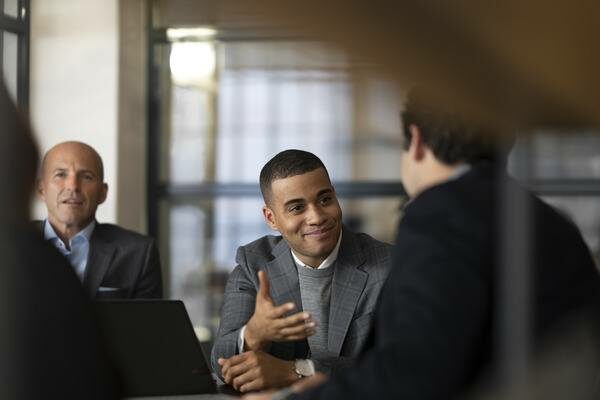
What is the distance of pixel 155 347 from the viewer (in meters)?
1.99

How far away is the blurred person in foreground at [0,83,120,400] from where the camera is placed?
749mm

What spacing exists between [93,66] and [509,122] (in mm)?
4555

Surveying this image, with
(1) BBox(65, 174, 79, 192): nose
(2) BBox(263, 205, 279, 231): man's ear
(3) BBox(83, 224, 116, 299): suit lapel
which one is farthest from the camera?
(1) BBox(65, 174, 79, 192): nose

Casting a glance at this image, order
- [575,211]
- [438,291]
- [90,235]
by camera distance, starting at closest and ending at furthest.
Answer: [438,291], [575,211], [90,235]

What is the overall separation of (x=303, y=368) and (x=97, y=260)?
1200mm

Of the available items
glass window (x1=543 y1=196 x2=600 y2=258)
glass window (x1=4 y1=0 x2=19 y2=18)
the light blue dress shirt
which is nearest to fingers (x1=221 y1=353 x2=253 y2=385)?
glass window (x1=543 y1=196 x2=600 y2=258)

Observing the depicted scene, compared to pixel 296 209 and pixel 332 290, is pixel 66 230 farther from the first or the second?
pixel 332 290

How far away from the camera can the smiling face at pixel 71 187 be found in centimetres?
329

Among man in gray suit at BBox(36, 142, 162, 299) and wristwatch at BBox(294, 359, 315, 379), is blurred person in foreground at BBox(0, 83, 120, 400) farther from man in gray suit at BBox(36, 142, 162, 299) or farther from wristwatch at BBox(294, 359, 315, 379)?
man in gray suit at BBox(36, 142, 162, 299)

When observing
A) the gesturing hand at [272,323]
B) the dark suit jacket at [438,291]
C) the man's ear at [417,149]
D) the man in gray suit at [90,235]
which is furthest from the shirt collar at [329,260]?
the dark suit jacket at [438,291]

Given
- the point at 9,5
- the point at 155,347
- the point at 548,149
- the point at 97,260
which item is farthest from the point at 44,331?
the point at 97,260

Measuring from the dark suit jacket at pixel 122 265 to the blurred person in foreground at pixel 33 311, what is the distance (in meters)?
2.21

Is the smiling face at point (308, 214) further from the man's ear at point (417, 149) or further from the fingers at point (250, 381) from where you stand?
the man's ear at point (417, 149)

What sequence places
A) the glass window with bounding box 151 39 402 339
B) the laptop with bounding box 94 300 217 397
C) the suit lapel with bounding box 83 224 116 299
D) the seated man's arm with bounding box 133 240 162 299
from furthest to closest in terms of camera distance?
the glass window with bounding box 151 39 402 339 < the seated man's arm with bounding box 133 240 162 299 < the suit lapel with bounding box 83 224 116 299 < the laptop with bounding box 94 300 217 397
